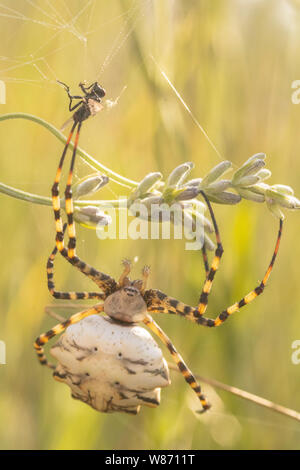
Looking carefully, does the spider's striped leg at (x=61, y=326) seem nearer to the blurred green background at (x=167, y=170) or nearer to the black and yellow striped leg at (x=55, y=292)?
the black and yellow striped leg at (x=55, y=292)

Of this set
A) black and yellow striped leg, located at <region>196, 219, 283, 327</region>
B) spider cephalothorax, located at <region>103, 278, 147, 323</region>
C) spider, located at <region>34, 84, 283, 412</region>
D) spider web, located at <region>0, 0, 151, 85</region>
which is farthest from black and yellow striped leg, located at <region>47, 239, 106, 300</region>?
spider web, located at <region>0, 0, 151, 85</region>

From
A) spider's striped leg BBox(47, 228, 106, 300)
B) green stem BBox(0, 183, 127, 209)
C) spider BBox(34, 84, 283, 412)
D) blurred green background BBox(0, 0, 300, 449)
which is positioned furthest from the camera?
blurred green background BBox(0, 0, 300, 449)

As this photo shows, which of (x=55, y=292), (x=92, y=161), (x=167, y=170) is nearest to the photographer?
(x=92, y=161)

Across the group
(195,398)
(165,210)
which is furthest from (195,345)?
(165,210)

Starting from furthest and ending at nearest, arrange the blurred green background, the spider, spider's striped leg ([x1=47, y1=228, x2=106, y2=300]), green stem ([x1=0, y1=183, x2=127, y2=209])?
the blurred green background
spider's striped leg ([x1=47, y1=228, x2=106, y2=300])
the spider
green stem ([x1=0, y1=183, x2=127, y2=209])

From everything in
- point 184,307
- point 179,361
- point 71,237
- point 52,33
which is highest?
point 52,33

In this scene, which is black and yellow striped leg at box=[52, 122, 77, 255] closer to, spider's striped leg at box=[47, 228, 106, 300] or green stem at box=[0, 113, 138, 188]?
green stem at box=[0, 113, 138, 188]

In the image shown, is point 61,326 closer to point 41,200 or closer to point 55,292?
point 55,292

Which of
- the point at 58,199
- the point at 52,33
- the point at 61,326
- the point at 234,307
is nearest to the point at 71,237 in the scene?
the point at 58,199

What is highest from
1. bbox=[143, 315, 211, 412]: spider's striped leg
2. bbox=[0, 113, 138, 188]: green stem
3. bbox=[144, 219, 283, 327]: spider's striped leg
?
bbox=[0, 113, 138, 188]: green stem
